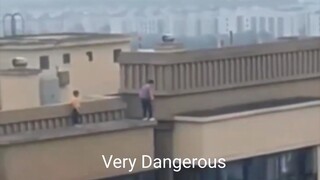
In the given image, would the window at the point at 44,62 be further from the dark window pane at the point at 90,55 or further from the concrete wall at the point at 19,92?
the concrete wall at the point at 19,92

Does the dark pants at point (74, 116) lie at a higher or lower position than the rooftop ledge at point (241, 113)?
higher

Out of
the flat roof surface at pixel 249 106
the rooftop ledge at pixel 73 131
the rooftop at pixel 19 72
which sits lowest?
the flat roof surface at pixel 249 106

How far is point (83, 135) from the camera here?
61.5ft

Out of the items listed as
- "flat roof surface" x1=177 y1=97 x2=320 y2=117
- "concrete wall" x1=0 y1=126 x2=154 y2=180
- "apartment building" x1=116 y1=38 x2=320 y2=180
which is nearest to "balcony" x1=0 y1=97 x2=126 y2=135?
"concrete wall" x1=0 y1=126 x2=154 y2=180

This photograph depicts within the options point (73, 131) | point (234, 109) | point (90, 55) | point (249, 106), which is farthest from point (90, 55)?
point (73, 131)

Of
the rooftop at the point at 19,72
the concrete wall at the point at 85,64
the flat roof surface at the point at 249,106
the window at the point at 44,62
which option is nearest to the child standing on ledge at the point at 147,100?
the flat roof surface at the point at 249,106

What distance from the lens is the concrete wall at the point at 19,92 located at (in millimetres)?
23875

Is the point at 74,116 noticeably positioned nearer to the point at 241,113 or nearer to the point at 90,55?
the point at 241,113

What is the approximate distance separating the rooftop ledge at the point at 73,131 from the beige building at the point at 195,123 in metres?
0.02

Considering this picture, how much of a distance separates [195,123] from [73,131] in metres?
2.40

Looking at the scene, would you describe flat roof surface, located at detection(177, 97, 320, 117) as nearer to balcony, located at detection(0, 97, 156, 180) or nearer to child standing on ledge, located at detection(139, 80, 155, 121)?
child standing on ledge, located at detection(139, 80, 155, 121)

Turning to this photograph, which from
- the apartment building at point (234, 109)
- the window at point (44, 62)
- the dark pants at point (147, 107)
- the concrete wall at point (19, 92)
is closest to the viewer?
the dark pants at point (147, 107)

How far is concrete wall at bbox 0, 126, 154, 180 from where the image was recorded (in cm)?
1789

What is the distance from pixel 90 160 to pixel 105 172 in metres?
0.38
